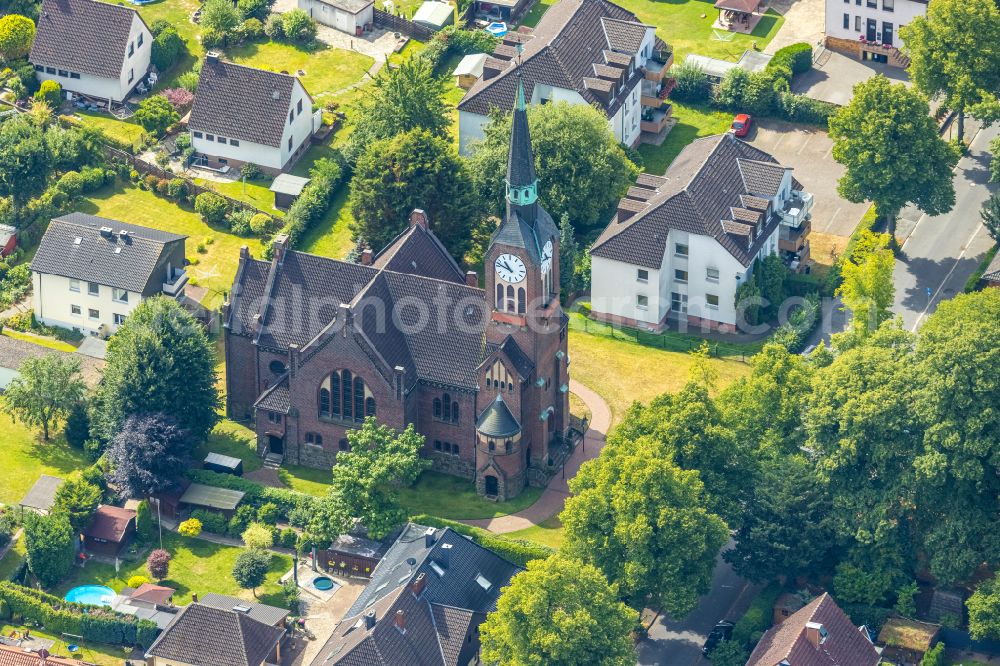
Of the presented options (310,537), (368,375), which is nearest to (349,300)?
(368,375)

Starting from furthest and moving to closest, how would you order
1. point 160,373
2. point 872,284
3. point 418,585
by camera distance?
1. point 872,284
2. point 160,373
3. point 418,585

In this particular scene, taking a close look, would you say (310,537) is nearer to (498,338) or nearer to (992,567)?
(498,338)

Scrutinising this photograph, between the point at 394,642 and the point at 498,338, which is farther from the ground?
the point at 498,338

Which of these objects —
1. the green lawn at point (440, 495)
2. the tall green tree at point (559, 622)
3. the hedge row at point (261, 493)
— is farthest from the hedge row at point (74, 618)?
the tall green tree at point (559, 622)

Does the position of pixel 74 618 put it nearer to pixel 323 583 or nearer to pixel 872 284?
pixel 323 583

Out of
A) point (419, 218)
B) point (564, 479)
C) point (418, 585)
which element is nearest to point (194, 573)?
point (418, 585)

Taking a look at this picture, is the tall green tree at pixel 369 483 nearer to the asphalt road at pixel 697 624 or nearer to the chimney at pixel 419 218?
the chimney at pixel 419 218
